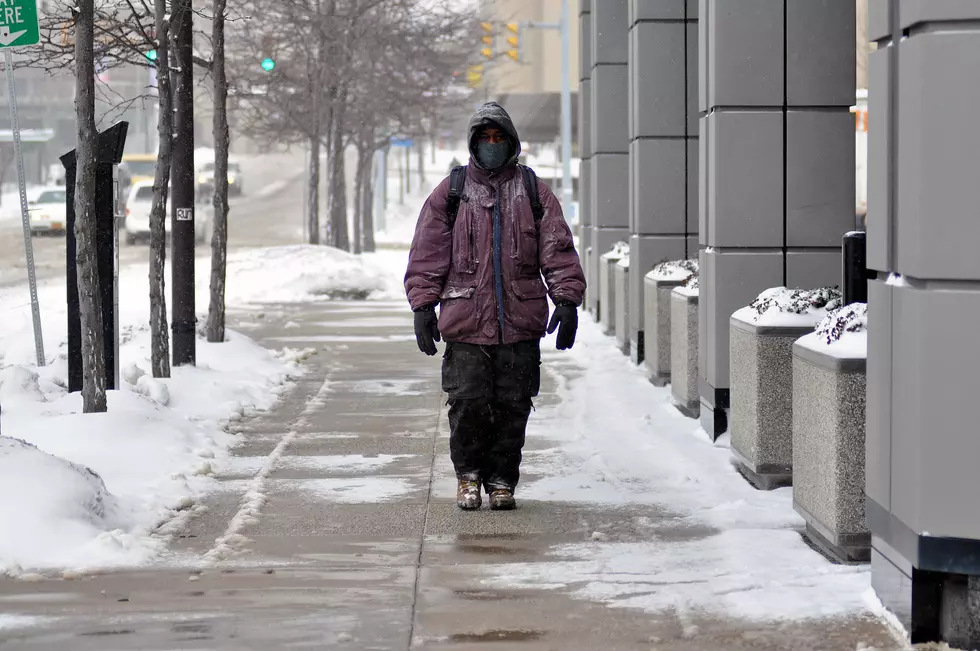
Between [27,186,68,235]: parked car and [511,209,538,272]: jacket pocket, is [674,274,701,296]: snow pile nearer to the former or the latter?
[511,209,538,272]: jacket pocket

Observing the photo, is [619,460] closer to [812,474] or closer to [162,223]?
[812,474]

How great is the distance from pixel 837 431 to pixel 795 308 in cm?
211

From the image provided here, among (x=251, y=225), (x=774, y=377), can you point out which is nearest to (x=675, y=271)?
(x=774, y=377)

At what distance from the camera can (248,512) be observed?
23.3 ft

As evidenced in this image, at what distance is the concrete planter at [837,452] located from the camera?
5.78m

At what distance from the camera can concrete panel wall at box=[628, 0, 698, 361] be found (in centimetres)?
1321

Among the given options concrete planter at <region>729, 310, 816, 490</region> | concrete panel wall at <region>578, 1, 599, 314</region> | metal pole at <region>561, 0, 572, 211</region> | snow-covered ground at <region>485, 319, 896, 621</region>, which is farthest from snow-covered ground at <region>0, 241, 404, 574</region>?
metal pole at <region>561, 0, 572, 211</region>

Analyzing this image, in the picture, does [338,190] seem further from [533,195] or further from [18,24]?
[533,195]

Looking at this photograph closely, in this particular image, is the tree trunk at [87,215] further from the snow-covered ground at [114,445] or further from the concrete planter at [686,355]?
the concrete planter at [686,355]

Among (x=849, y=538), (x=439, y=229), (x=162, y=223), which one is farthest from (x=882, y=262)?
(x=162, y=223)

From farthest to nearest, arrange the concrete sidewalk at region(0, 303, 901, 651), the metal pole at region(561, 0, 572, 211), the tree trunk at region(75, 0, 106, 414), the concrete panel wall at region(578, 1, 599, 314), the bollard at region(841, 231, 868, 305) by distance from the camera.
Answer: the metal pole at region(561, 0, 572, 211) < the concrete panel wall at region(578, 1, 599, 314) < the tree trunk at region(75, 0, 106, 414) < the bollard at region(841, 231, 868, 305) < the concrete sidewalk at region(0, 303, 901, 651)

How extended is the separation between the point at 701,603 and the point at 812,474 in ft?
3.74

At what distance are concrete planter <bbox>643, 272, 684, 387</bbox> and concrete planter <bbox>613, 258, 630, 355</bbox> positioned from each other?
2.50 meters

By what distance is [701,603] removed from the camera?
5.39m
